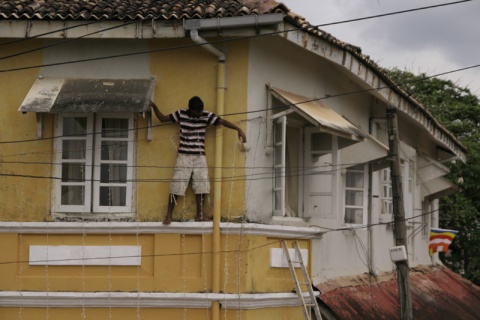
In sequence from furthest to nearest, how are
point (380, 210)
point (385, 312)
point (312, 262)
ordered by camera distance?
1. point (380, 210)
2. point (385, 312)
3. point (312, 262)

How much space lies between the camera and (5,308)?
13.0m

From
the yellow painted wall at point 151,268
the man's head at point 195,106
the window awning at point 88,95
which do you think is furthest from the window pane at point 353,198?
the window awning at point 88,95

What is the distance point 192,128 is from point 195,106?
31 centimetres

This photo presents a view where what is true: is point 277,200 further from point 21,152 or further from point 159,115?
point 21,152

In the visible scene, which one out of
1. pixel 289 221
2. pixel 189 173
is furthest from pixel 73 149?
pixel 289 221

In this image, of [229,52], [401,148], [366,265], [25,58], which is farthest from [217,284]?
[401,148]

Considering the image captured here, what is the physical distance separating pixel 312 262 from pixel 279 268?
1254 mm

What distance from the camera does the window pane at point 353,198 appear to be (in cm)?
1683

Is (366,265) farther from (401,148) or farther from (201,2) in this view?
(201,2)

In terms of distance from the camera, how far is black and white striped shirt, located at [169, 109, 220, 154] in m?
12.9

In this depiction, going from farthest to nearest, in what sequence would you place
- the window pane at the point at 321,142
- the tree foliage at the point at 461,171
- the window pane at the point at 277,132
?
Answer: 1. the tree foliage at the point at 461,171
2. the window pane at the point at 321,142
3. the window pane at the point at 277,132

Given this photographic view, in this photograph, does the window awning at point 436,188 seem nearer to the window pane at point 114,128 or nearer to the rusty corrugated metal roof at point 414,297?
the rusty corrugated metal roof at point 414,297

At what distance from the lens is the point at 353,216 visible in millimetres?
16984

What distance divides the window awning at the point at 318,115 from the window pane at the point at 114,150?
2.12 m
